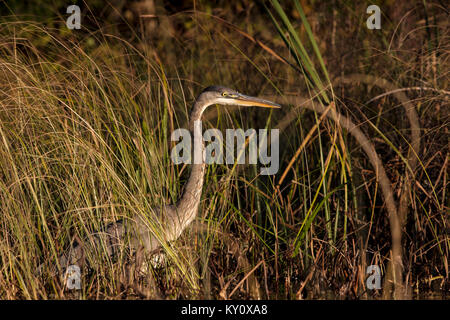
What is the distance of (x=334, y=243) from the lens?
150 inches

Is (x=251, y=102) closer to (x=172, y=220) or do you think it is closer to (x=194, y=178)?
(x=194, y=178)

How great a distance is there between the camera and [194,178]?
159 inches

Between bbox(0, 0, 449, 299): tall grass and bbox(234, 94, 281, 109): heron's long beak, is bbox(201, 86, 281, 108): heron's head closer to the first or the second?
bbox(234, 94, 281, 109): heron's long beak

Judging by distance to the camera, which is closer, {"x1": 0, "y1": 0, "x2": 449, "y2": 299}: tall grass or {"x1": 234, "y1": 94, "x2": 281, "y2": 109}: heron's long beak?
{"x1": 0, "y1": 0, "x2": 449, "y2": 299}: tall grass

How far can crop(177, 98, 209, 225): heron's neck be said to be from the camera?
396 cm

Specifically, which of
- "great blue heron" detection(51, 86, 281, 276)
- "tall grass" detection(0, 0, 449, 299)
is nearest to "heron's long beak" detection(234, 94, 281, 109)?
"great blue heron" detection(51, 86, 281, 276)

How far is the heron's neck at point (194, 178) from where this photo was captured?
3957 mm

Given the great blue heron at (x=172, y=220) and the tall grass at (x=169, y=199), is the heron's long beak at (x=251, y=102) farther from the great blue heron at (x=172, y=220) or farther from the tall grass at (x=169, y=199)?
the tall grass at (x=169, y=199)

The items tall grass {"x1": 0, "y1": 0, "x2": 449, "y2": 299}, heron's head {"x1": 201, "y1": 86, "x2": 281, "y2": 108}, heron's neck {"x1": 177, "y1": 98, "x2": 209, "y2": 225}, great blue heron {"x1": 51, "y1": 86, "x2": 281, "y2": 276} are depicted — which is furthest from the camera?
heron's head {"x1": 201, "y1": 86, "x2": 281, "y2": 108}

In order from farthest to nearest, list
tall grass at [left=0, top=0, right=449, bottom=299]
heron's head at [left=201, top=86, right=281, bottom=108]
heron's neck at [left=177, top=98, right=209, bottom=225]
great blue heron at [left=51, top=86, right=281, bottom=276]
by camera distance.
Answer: heron's head at [left=201, top=86, right=281, bottom=108], heron's neck at [left=177, top=98, right=209, bottom=225], great blue heron at [left=51, top=86, right=281, bottom=276], tall grass at [left=0, top=0, right=449, bottom=299]

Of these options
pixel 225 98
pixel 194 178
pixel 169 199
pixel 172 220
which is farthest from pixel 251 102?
pixel 172 220

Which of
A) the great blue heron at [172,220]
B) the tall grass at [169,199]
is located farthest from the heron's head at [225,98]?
the tall grass at [169,199]
